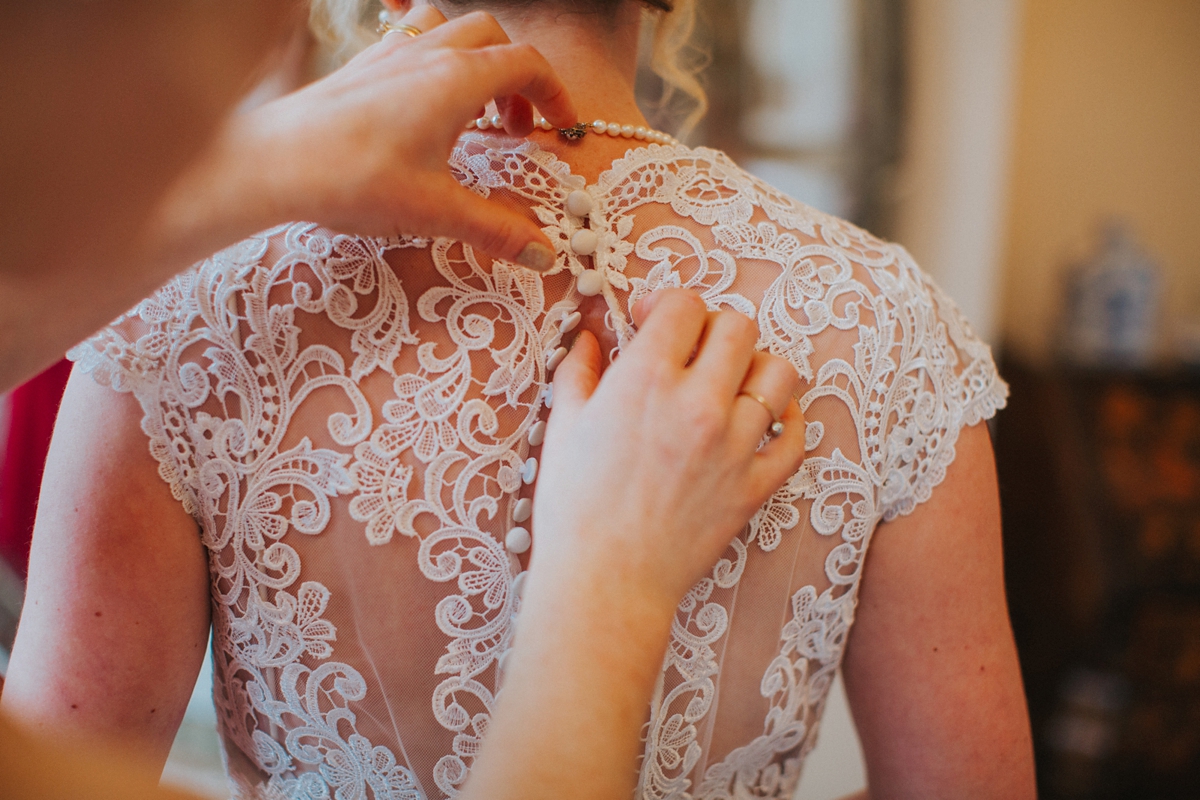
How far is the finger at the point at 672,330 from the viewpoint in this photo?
610 millimetres

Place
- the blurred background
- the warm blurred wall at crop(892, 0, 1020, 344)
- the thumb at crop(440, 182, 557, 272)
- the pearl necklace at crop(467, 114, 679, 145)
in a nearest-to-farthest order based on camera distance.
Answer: the thumb at crop(440, 182, 557, 272) < the pearl necklace at crop(467, 114, 679, 145) < the blurred background < the warm blurred wall at crop(892, 0, 1020, 344)

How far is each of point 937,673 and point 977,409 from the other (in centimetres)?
29

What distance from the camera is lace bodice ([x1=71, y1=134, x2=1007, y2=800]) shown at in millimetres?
658

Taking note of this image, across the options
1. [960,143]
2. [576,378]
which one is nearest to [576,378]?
[576,378]

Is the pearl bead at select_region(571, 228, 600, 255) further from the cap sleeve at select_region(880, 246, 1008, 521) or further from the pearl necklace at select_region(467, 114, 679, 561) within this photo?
the cap sleeve at select_region(880, 246, 1008, 521)

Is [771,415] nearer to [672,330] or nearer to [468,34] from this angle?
[672,330]

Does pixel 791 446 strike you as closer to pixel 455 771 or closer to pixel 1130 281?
pixel 455 771

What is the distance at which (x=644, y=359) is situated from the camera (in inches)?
23.8

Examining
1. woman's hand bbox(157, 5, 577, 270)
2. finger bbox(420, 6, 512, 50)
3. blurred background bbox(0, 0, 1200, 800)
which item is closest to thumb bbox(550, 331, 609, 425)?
woman's hand bbox(157, 5, 577, 270)

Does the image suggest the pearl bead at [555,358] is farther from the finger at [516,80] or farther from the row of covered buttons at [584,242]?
the finger at [516,80]

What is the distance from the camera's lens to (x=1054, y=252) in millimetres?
3014

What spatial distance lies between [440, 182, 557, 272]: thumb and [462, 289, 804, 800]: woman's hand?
0.31 ft

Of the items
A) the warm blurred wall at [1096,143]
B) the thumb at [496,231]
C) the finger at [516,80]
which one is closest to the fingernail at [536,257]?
the thumb at [496,231]

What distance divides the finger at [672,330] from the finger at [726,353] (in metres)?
0.01
